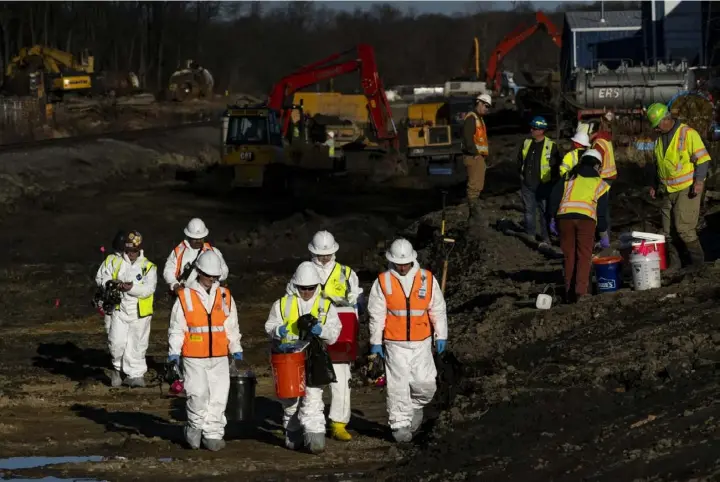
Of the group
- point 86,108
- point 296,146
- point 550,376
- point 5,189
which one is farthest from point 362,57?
point 550,376

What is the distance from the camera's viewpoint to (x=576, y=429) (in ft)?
36.4

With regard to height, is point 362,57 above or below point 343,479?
above

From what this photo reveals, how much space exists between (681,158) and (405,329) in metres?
5.30

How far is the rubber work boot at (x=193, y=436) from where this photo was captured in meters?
12.5

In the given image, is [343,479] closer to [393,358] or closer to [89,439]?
[393,358]

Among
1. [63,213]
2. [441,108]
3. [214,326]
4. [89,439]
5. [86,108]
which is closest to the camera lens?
[214,326]

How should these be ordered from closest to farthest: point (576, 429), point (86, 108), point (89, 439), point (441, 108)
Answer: point (576, 429) → point (89, 439) → point (441, 108) → point (86, 108)

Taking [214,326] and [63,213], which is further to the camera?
[63,213]

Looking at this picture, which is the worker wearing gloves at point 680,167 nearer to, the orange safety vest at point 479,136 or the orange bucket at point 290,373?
the orange bucket at point 290,373

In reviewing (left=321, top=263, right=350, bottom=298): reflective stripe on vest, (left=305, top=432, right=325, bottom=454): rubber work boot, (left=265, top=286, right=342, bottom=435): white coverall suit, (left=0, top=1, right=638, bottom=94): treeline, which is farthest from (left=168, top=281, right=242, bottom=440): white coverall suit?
(left=0, top=1, right=638, bottom=94): treeline

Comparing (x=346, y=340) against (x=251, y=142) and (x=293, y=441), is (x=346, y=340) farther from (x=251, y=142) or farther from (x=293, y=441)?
(x=251, y=142)

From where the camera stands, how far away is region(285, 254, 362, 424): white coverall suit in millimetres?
12453

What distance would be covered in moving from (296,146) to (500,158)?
22.7 feet

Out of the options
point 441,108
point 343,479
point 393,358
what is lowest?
point 343,479
